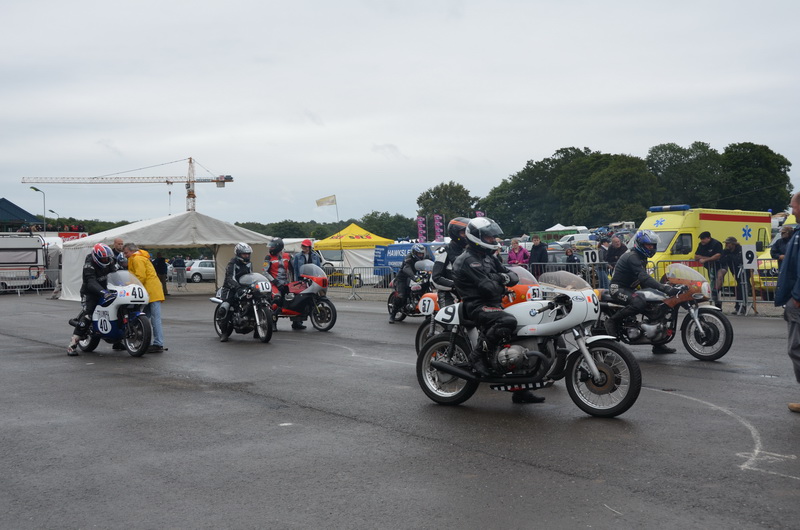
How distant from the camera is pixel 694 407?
297 inches

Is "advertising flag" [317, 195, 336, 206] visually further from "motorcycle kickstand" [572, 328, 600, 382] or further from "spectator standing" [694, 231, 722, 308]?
"motorcycle kickstand" [572, 328, 600, 382]

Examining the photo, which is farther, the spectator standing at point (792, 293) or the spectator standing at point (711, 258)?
the spectator standing at point (711, 258)

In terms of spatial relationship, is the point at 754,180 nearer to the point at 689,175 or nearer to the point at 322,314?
the point at 689,175

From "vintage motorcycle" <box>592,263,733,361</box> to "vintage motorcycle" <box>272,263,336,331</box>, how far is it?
6.72m

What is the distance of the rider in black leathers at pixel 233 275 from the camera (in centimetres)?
1434

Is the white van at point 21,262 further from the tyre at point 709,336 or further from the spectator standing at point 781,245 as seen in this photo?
the tyre at point 709,336

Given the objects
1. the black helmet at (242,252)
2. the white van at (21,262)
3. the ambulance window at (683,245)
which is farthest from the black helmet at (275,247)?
the white van at (21,262)

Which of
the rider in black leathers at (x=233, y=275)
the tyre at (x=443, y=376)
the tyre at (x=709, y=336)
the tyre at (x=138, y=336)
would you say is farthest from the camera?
the rider in black leathers at (x=233, y=275)

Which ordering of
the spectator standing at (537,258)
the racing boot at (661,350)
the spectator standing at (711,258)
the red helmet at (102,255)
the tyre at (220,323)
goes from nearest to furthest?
1. the racing boot at (661,350)
2. the red helmet at (102,255)
3. the tyre at (220,323)
4. the spectator standing at (711,258)
5. the spectator standing at (537,258)

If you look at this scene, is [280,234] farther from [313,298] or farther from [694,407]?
[694,407]

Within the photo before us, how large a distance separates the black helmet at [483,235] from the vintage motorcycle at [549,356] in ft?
2.05

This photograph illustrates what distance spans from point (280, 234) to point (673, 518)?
4360 inches

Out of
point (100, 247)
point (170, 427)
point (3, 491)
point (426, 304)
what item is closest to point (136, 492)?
point (3, 491)

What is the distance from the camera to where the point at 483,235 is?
7605mm
